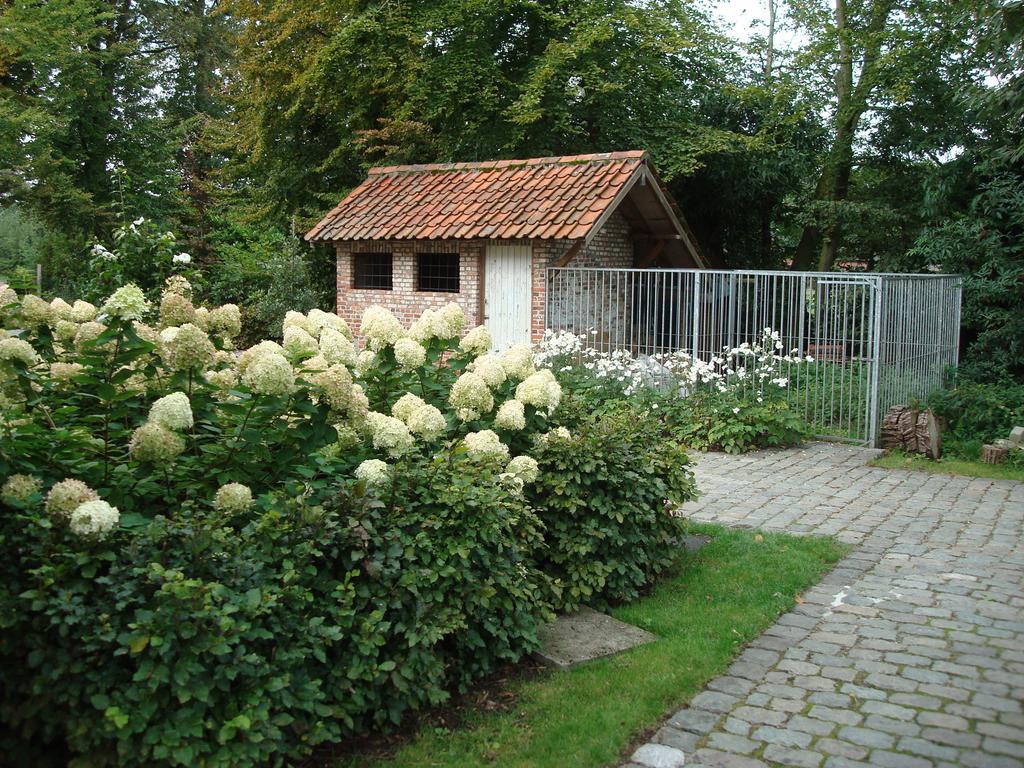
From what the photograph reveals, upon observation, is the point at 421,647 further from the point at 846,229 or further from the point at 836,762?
the point at 846,229

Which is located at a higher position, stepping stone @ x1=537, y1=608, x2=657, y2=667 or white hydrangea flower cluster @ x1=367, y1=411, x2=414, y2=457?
white hydrangea flower cluster @ x1=367, y1=411, x2=414, y2=457

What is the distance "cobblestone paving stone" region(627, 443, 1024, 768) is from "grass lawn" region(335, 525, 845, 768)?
134 mm

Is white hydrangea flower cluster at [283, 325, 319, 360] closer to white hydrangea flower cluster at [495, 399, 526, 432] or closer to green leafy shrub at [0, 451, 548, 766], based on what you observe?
green leafy shrub at [0, 451, 548, 766]

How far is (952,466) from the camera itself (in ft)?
36.8

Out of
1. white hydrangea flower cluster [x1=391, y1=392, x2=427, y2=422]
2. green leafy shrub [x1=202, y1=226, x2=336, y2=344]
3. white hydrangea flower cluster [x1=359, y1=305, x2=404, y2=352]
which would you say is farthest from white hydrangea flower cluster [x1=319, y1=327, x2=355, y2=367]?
green leafy shrub [x1=202, y1=226, x2=336, y2=344]

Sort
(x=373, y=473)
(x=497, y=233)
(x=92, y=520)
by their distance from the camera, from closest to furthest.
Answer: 1. (x=92, y=520)
2. (x=373, y=473)
3. (x=497, y=233)

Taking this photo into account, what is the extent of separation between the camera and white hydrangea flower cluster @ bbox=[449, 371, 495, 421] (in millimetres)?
5281

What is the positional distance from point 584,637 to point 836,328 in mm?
8377

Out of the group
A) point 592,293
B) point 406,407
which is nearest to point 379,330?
point 406,407

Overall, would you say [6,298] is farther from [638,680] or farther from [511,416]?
[638,680]

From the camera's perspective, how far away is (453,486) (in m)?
4.57

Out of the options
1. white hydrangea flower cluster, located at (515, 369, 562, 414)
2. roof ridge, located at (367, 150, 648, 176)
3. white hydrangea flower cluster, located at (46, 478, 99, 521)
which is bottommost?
white hydrangea flower cluster, located at (46, 478, 99, 521)

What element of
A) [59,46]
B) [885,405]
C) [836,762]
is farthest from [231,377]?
[59,46]

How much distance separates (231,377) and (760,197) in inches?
726
